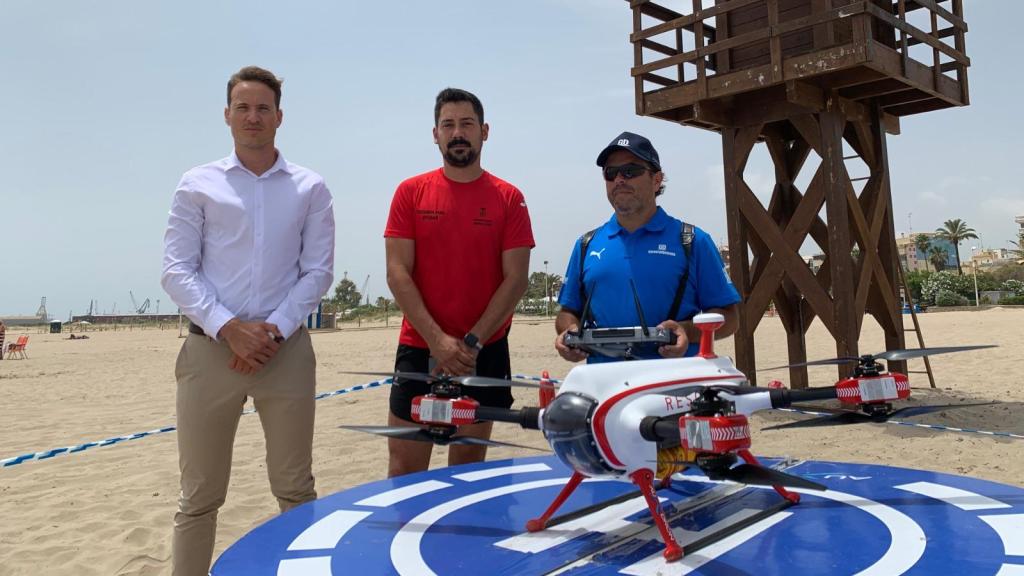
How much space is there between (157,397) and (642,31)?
11.0m

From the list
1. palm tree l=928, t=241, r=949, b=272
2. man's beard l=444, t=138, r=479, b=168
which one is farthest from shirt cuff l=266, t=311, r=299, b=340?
palm tree l=928, t=241, r=949, b=272

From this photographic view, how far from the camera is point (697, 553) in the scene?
7.93 feet

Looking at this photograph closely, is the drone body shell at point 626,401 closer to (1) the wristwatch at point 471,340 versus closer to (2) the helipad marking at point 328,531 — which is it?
(2) the helipad marking at point 328,531

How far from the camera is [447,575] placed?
7.54 ft

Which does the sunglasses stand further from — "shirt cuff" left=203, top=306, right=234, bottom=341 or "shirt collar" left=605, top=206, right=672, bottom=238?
"shirt cuff" left=203, top=306, right=234, bottom=341

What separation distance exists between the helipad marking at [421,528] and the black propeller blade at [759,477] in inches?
39.0

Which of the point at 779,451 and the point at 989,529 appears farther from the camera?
the point at 779,451

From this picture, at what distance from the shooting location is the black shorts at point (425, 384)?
13.3ft

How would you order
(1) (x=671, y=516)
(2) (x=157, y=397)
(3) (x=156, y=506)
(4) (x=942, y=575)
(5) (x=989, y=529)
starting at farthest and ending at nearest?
(2) (x=157, y=397), (3) (x=156, y=506), (1) (x=671, y=516), (5) (x=989, y=529), (4) (x=942, y=575)

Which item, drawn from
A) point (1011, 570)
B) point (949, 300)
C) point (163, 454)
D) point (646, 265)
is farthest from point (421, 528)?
point (949, 300)

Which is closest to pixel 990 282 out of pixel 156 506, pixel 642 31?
pixel 642 31

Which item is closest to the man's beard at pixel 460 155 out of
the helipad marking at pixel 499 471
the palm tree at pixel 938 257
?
the helipad marking at pixel 499 471

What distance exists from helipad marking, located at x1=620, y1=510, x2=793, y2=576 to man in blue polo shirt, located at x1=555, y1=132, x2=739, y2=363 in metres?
0.91

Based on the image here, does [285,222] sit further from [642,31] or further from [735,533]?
[642,31]
